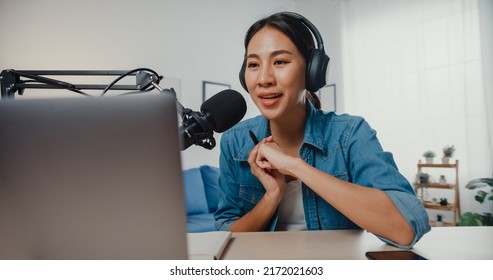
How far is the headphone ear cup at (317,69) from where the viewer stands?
34.1 inches

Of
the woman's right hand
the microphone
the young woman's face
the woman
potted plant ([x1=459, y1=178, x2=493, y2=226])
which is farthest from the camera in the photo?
potted plant ([x1=459, y1=178, x2=493, y2=226])

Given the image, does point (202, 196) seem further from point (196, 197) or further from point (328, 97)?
point (328, 97)

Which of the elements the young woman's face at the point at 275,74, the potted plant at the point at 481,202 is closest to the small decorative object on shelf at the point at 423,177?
the potted plant at the point at 481,202

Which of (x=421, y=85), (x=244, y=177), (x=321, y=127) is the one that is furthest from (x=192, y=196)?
(x=421, y=85)

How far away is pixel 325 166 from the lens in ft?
2.95

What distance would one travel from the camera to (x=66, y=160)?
1.10 feet

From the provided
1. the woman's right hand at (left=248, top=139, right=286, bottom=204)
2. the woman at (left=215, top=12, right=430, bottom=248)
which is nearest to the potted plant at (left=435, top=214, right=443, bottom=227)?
the woman at (left=215, top=12, right=430, bottom=248)

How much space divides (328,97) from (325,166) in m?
0.35

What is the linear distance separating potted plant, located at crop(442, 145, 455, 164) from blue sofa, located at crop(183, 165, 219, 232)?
2.60ft

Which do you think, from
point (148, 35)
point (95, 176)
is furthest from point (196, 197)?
point (95, 176)

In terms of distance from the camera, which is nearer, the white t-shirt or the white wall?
the white t-shirt

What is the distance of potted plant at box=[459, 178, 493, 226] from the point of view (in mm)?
1172

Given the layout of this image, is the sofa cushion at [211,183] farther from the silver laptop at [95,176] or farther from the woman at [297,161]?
the silver laptop at [95,176]

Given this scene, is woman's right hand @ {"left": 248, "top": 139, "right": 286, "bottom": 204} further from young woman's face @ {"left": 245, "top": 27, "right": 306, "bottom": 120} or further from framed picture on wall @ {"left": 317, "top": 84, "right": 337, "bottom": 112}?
framed picture on wall @ {"left": 317, "top": 84, "right": 337, "bottom": 112}
